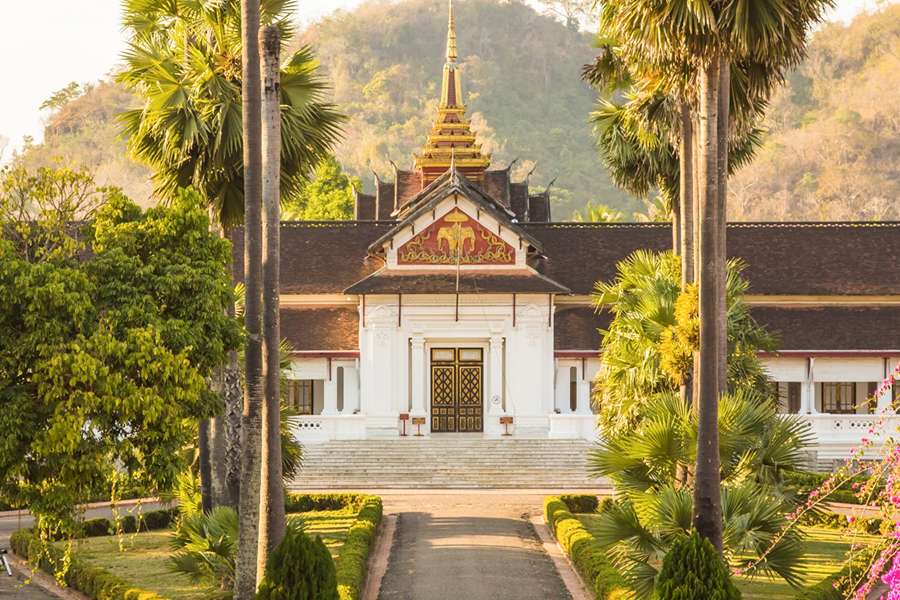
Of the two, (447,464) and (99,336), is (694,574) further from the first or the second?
(447,464)

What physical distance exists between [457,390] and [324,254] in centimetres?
664

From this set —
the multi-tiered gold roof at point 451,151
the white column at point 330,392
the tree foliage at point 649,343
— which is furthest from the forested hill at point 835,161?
the tree foliage at point 649,343

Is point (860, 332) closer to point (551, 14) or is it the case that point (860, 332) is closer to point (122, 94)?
point (122, 94)

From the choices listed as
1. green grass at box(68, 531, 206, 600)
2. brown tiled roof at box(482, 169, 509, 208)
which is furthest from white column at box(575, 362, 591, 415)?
green grass at box(68, 531, 206, 600)

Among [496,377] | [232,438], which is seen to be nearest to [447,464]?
[496,377]

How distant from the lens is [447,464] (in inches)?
1694


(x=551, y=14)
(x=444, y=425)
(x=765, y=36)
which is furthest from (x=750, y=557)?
(x=551, y=14)

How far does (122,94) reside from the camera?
15700cm

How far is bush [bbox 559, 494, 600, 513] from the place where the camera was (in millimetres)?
36375

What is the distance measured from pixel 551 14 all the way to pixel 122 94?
57.2 meters

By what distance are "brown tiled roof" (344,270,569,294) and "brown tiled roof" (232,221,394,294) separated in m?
2.21

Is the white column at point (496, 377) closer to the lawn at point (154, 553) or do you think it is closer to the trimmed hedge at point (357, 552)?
the lawn at point (154, 553)

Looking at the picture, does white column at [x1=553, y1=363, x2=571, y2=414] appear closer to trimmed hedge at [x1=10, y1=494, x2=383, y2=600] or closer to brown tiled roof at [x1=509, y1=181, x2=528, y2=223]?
trimmed hedge at [x1=10, y1=494, x2=383, y2=600]

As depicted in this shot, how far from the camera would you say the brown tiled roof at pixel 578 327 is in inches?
1859
